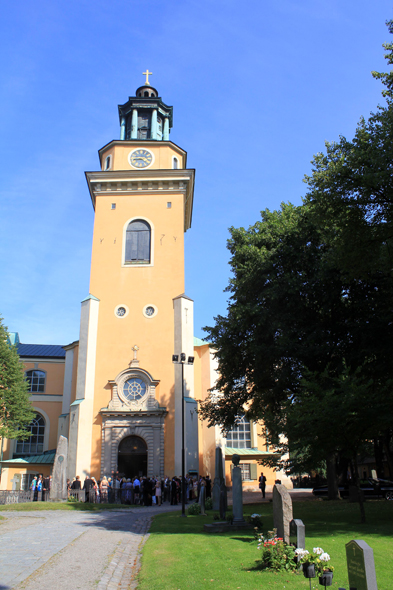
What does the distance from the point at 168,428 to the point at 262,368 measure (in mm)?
10356

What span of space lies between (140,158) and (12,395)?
1916 cm

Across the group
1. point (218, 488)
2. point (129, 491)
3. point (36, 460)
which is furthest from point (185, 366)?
point (36, 460)

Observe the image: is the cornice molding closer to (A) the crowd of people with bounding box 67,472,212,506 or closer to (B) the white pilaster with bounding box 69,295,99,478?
(B) the white pilaster with bounding box 69,295,99,478

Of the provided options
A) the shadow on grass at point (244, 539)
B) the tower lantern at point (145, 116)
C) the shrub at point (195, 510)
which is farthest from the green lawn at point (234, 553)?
the tower lantern at point (145, 116)

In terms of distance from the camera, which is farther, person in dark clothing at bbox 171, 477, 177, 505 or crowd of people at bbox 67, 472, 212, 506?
person in dark clothing at bbox 171, 477, 177, 505

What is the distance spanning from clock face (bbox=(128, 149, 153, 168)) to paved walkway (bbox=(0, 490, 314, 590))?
2534cm

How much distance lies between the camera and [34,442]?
3566 centimetres

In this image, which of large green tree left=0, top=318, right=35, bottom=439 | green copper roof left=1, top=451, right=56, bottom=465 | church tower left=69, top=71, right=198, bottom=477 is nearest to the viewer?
church tower left=69, top=71, right=198, bottom=477

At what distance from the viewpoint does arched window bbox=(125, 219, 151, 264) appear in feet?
106

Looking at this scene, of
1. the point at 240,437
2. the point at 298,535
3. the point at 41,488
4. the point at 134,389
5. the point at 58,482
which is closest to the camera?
the point at 298,535

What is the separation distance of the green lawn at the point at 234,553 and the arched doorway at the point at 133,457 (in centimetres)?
1262

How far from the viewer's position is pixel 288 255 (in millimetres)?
20453

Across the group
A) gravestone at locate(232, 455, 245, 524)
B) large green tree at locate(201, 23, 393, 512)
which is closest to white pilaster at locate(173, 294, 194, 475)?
large green tree at locate(201, 23, 393, 512)

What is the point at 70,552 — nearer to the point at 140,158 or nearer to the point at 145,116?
the point at 140,158
